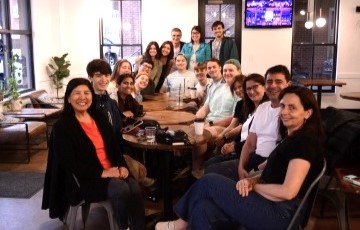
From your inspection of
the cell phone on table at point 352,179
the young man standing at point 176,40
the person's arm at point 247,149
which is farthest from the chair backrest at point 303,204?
the young man standing at point 176,40

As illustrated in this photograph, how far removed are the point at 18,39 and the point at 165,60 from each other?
2521 millimetres

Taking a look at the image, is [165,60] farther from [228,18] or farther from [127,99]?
[228,18]

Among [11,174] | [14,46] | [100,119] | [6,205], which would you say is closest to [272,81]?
[100,119]

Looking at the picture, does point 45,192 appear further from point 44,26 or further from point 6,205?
point 44,26

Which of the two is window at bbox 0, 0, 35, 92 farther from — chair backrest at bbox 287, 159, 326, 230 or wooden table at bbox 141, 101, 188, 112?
chair backrest at bbox 287, 159, 326, 230

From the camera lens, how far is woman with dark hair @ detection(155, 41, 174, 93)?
568 cm

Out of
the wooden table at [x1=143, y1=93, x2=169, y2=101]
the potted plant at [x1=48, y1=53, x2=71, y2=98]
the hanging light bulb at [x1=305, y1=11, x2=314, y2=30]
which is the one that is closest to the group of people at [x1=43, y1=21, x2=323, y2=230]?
the wooden table at [x1=143, y1=93, x2=169, y2=101]

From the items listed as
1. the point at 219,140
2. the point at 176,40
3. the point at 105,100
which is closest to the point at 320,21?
the point at 176,40

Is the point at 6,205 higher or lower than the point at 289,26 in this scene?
lower

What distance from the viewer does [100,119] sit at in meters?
2.69

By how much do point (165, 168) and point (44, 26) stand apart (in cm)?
506

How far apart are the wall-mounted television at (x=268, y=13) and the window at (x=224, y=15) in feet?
0.63

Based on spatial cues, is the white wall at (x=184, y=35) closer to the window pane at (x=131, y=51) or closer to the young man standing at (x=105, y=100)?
the window pane at (x=131, y=51)

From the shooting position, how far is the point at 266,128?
2729 millimetres
